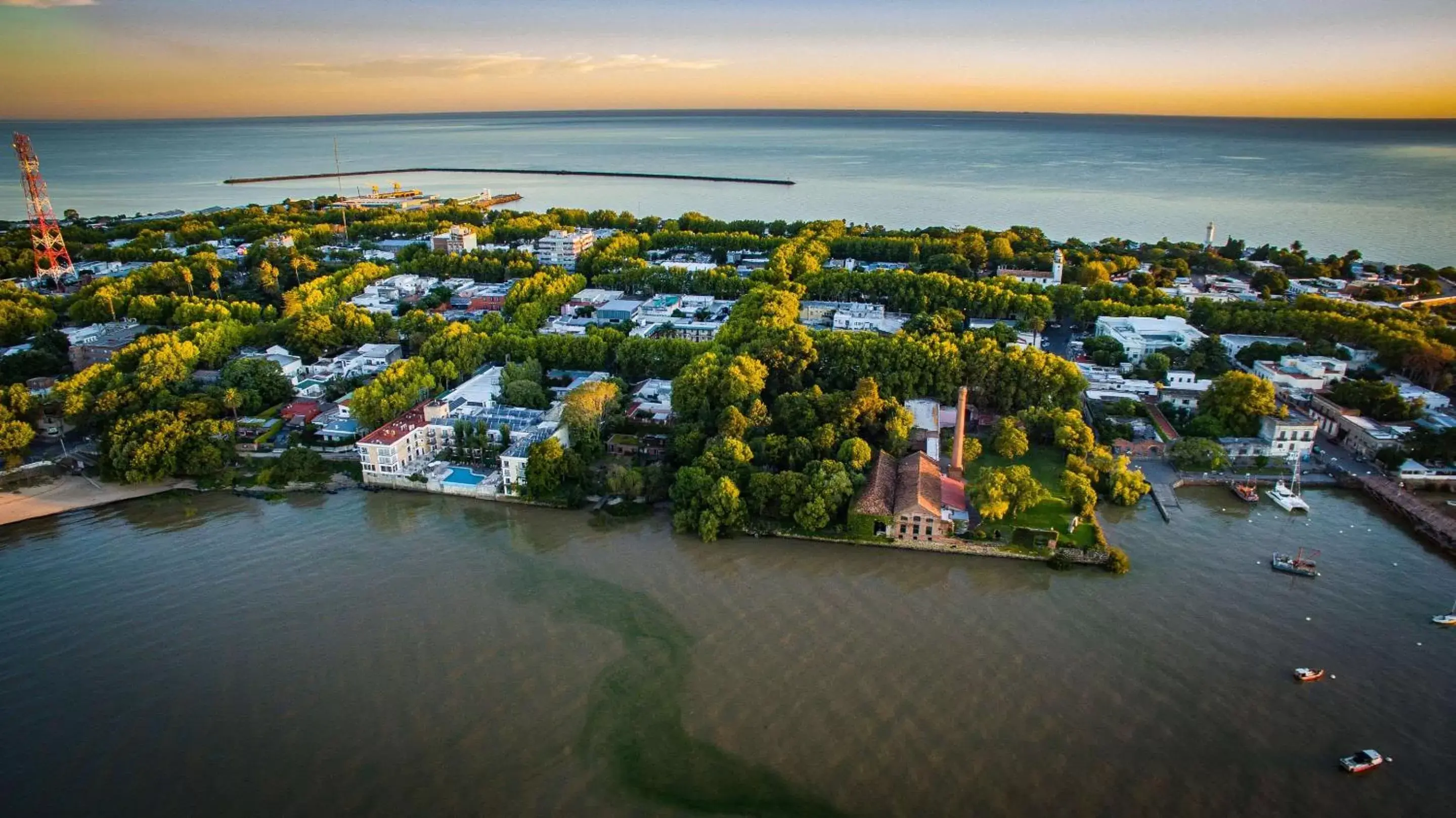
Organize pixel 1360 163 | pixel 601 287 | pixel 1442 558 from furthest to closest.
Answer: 1. pixel 1360 163
2. pixel 601 287
3. pixel 1442 558

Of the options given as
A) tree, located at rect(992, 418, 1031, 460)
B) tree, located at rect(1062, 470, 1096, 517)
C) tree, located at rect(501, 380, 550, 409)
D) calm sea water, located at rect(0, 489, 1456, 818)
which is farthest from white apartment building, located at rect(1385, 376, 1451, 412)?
tree, located at rect(501, 380, 550, 409)

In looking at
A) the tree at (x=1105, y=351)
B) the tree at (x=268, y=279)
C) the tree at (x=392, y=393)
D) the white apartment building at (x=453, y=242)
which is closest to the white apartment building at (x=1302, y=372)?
the tree at (x=1105, y=351)

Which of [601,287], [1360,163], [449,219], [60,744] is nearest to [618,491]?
[60,744]

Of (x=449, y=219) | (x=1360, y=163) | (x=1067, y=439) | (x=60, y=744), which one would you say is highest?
(x=1360, y=163)

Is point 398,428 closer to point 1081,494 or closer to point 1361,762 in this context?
point 1081,494

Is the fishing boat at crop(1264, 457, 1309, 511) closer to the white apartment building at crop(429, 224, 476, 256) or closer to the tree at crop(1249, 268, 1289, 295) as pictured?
the tree at crop(1249, 268, 1289, 295)

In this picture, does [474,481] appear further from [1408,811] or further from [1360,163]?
[1360,163]

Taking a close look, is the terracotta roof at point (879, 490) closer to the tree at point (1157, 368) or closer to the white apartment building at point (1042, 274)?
the tree at point (1157, 368)
